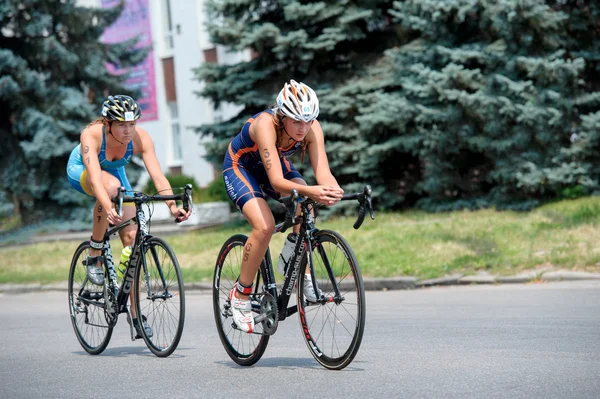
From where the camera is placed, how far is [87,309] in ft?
26.6

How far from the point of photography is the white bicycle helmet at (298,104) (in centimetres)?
611

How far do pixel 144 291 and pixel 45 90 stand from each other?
17432 mm

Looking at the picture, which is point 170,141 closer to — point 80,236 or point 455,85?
point 80,236

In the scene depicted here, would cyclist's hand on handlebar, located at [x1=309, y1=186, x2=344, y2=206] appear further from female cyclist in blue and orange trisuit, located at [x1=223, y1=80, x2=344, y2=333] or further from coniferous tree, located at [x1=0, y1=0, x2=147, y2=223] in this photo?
coniferous tree, located at [x1=0, y1=0, x2=147, y2=223]

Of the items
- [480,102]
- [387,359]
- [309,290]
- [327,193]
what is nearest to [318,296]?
[309,290]

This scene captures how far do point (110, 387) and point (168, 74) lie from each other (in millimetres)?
27899

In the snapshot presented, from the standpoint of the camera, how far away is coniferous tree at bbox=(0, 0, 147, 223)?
2344cm

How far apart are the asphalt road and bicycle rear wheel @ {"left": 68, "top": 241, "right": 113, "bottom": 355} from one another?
145 mm

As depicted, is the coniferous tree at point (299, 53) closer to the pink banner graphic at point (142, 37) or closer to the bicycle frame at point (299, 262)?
the bicycle frame at point (299, 262)

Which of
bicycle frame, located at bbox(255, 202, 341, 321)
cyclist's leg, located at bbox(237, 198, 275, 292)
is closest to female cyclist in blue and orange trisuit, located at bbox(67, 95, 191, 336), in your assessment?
cyclist's leg, located at bbox(237, 198, 275, 292)

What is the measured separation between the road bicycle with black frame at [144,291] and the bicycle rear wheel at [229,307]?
0.30m

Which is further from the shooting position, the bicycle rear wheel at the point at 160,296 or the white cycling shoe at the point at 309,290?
the bicycle rear wheel at the point at 160,296

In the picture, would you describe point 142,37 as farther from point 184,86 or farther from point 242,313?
point 242,313

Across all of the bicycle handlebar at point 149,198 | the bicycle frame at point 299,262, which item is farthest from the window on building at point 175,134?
the bicycle frame at point 299,262
